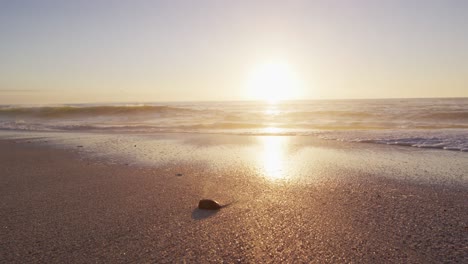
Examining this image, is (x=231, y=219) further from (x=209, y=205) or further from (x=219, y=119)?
(x=219, y=119)

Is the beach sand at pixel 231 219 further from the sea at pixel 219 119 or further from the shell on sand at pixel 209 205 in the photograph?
the sea at pixel 219 119

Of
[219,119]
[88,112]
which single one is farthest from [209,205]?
[88,112]

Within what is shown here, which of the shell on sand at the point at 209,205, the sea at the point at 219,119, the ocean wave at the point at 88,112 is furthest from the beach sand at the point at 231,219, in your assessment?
the ocean wave at the point at 88,112

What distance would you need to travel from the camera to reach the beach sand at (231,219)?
10.7 feet

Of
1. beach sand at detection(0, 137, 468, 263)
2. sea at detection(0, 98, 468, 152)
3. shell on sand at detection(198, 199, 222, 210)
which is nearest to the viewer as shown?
beach sand at detection(0, 137, 468, 263)

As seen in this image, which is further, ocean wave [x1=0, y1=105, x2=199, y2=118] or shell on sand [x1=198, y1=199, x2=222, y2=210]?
ocean wave [x1=0, y1=105, x2=199, y2=118]

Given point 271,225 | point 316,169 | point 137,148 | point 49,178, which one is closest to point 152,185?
point 49,178

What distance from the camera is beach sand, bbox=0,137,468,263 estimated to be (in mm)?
3273

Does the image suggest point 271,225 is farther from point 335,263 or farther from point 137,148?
point 137,148

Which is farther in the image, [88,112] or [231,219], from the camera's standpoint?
[88,112]

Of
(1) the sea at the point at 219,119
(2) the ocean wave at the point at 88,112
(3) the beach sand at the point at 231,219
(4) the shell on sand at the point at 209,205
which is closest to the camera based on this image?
(3) the beach sand at the point at 231,219

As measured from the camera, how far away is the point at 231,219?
4199mm

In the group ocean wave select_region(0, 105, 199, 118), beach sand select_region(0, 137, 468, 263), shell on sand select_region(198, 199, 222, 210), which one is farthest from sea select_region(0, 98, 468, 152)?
shell on sand select_region(198, 199, 222, 210)

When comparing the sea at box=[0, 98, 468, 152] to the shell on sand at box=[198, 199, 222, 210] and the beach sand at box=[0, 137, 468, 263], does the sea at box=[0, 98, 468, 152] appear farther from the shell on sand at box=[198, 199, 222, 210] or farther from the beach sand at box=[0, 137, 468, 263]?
the shell on sand at box=[198, 199, 222, 210]
